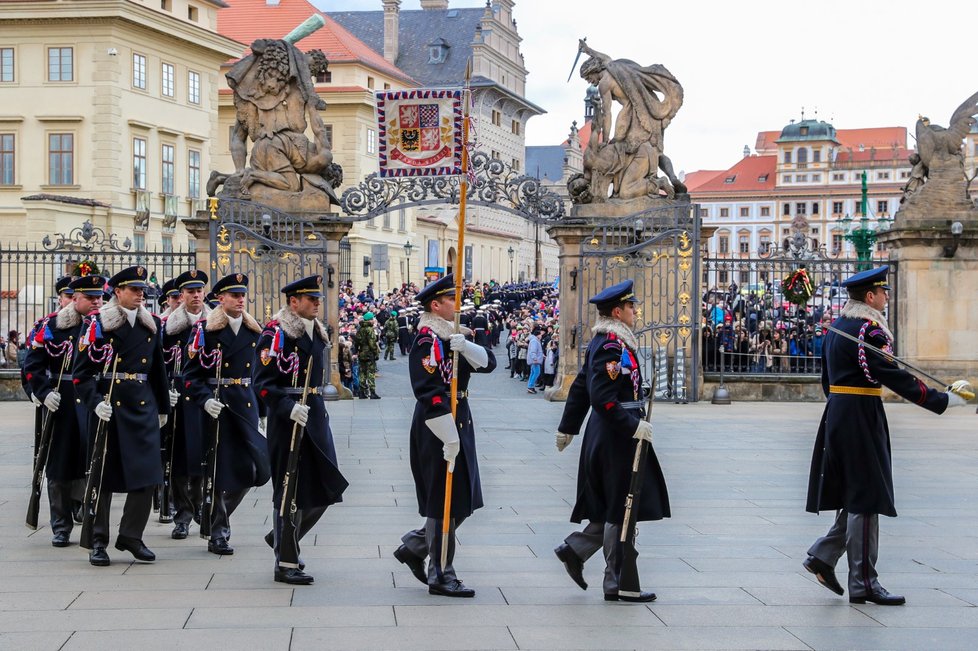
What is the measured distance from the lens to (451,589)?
24.8ft

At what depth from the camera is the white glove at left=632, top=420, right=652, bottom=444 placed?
739 centimetres

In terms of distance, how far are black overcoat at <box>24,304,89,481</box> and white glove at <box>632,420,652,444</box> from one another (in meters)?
4.10

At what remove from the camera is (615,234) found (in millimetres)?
20531

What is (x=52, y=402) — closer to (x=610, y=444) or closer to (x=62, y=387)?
(x=62, y=387)

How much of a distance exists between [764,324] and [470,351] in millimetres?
14667

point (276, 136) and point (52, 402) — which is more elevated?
point (276, 136)

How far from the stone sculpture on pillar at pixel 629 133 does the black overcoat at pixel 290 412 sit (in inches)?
513

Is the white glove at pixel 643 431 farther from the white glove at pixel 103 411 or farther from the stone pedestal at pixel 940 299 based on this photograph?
the stone pedestal at pixel 940 299

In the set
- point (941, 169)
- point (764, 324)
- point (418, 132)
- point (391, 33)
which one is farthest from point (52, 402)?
point (391, 33)

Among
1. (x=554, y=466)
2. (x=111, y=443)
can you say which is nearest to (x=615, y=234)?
(x=554, y=466)

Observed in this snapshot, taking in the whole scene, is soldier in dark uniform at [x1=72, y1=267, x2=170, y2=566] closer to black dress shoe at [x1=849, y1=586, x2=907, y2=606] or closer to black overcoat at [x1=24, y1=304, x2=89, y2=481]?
black overcoat at [x1=24, y1=304, x2=89, y2=481]

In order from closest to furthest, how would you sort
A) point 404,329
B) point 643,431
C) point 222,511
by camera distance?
point 643,431 < point 222,511 < point 404,329

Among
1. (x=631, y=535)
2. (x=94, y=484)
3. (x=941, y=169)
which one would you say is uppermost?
(x=941, y=169)

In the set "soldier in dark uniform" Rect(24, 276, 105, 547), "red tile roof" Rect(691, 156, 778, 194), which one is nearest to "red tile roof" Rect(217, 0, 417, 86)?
"soldier in dark uniform" Rect(24, 276, 105, 547)
